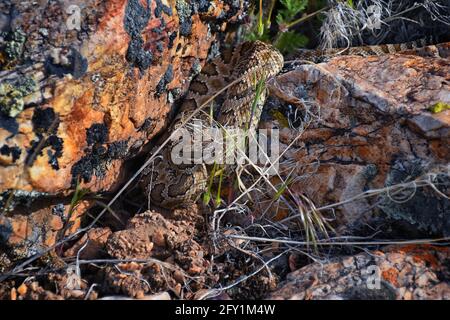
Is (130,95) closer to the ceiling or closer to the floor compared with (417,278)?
closer to the ceiling

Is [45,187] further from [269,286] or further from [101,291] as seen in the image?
[269,286]

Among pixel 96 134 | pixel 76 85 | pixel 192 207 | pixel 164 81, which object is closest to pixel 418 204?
pixel 192 207

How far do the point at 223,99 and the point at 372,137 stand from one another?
1.29 meters

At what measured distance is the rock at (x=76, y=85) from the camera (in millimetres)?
2881

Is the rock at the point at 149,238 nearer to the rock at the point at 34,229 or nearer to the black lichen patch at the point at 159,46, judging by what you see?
the rock at the point at 34,229

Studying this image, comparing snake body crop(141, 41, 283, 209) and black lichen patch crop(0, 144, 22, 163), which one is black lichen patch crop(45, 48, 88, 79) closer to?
black lichen patch crop(0, 144, 22, 163)

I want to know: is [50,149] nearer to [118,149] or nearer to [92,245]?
[118,149]

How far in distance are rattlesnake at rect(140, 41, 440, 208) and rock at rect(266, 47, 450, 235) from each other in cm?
24

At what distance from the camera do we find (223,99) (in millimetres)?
4160

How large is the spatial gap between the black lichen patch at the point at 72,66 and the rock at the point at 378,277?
1.67 m

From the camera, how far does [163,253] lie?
10.4 ft

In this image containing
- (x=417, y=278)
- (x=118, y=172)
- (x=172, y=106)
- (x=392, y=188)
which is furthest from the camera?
(x=172, y=106)
